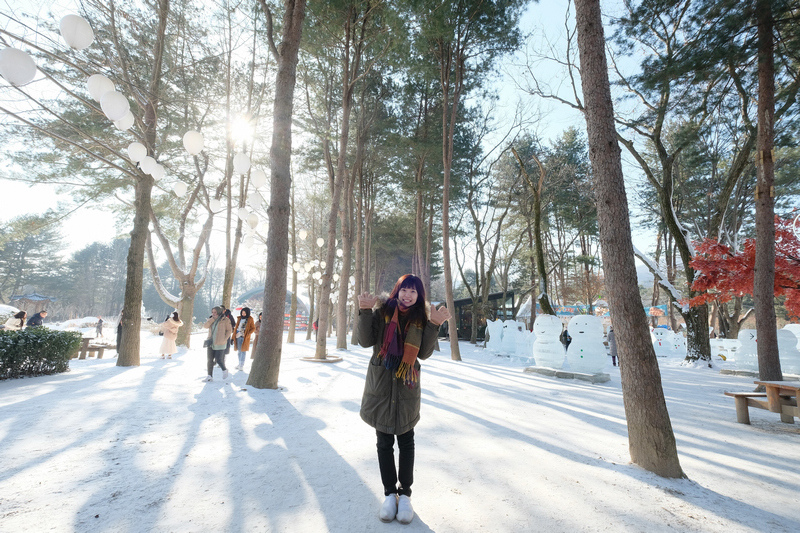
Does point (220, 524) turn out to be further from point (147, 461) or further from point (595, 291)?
point (595, 291)

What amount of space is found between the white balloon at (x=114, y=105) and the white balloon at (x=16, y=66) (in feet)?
2.04

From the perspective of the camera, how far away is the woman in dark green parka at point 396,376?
2131mm

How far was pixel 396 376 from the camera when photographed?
2.18 metres

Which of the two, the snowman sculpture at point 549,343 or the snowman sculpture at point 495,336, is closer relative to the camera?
the snowman sculpture at point 549,343

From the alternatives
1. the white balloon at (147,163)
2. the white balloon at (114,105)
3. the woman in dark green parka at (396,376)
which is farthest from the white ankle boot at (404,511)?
the white balloon at (147,163)

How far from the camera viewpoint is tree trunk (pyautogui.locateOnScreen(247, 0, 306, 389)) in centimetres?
559

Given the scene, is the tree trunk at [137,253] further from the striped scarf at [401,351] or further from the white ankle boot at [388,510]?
the white ankle boot at [388,510]

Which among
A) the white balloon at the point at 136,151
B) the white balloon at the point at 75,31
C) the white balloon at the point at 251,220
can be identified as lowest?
the white balloon at the point at 251,220

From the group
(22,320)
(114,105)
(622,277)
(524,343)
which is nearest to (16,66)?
(114,105)

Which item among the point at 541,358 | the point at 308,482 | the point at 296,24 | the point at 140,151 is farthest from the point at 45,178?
the point at 541,358

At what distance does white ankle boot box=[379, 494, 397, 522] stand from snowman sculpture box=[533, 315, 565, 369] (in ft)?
25.2

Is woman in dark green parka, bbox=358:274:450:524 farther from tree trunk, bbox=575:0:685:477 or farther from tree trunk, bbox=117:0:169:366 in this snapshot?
tree trunk, bbox=117:0:169:366

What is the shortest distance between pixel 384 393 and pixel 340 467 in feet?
3.48

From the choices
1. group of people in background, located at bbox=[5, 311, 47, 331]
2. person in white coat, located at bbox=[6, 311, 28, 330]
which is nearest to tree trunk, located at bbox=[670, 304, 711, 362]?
group of people in background, located at bbox=[5, 311, 47, 331]
